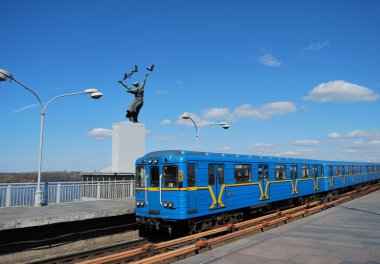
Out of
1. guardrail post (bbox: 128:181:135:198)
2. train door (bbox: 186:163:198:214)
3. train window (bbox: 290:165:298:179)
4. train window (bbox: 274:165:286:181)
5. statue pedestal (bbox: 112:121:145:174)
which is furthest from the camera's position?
statue pedestal (bbox: 112:121:145:174)

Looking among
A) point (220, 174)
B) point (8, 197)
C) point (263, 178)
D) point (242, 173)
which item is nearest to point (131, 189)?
point (8, 197)

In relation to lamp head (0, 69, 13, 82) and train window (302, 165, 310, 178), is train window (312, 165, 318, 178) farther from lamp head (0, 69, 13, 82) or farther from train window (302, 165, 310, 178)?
lamp head (0, 69, 13, 82)

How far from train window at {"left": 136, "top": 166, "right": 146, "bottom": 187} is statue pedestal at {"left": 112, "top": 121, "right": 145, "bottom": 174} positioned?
7934mm

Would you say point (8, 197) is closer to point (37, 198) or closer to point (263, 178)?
point (37, 198)

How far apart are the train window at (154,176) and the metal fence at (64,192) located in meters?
6.06

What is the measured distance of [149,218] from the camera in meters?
12.9

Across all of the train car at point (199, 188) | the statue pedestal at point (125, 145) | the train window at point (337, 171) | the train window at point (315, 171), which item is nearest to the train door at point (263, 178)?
the train car at point (199, 188)

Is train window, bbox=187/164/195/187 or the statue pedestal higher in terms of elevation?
the statue pedestal

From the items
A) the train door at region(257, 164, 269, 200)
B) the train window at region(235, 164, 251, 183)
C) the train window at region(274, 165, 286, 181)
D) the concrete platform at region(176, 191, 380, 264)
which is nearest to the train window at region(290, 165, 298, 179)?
the train window at region(274, 165, 286, 181)

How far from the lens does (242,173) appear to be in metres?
14.9

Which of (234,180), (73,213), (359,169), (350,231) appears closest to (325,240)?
(350,231)

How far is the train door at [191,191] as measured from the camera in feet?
39.2

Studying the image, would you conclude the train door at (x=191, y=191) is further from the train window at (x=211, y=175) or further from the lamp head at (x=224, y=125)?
the lamp head at (x=224, y=125)

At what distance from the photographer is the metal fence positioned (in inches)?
595
